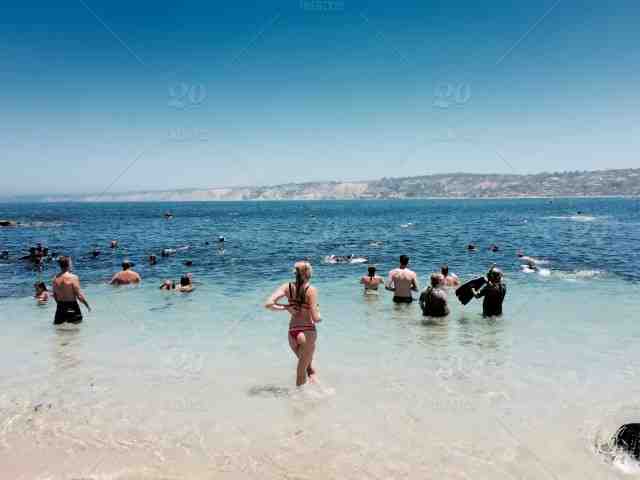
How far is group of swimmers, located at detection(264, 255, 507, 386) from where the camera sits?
7.99 metres

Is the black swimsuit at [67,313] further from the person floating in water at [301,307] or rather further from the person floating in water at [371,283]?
the person floating in water at [371,283]

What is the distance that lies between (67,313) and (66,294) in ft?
2.51

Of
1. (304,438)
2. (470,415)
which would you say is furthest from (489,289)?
(304,438)

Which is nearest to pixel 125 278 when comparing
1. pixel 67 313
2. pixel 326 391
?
pixel 67 313

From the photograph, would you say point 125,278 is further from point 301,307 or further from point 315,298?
point 315,298

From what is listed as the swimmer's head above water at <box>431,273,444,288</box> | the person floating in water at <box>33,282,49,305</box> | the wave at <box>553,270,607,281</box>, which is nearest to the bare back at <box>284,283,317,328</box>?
the swimmer's head above water at <box>431,273,444,288</box>

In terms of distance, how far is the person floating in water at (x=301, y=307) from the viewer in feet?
25.8

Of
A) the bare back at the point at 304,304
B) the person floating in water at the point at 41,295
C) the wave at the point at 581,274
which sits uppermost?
the bare back at the point at 304,304

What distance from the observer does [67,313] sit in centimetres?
1380

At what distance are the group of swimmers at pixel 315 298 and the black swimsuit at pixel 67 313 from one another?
20.6 ft

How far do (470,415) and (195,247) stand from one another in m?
37.8

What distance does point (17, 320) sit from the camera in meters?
→ 15.1

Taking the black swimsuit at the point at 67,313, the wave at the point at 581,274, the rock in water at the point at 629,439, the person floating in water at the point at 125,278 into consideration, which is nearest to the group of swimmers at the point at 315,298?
the rock in water at the point at 629,439

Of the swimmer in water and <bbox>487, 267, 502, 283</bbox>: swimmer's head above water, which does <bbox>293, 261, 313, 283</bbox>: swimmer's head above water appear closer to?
<bbox>487, 267, 502, 283</bbox>: swimmer's head above water
